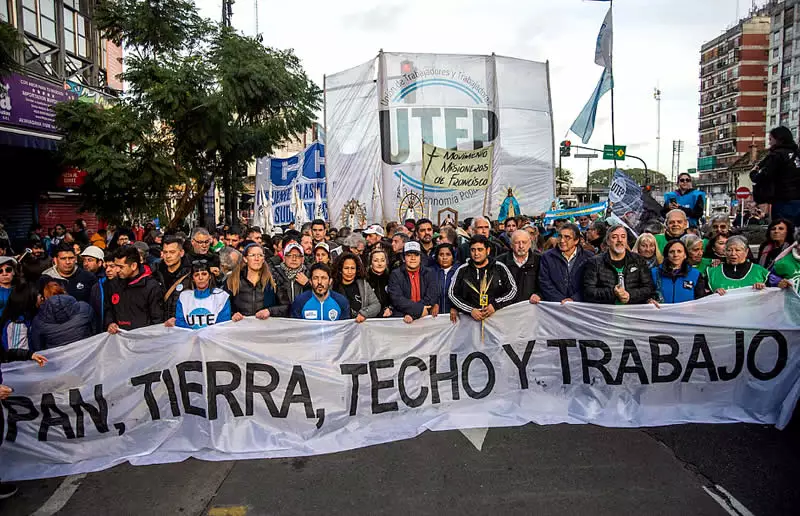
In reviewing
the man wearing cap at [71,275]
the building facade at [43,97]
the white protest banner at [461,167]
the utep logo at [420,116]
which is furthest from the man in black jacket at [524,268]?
the building facade at [43,97]

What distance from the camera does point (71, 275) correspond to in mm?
5750

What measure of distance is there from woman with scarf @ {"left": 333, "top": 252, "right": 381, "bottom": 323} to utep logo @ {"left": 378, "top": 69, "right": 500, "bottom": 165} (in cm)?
1064

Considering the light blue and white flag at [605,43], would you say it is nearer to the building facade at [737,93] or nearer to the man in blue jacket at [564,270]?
the man in blue jacket at [564,270]

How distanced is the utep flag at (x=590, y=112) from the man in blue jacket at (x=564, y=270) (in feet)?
32.2

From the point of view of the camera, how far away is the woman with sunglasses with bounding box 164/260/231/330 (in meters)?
5.11

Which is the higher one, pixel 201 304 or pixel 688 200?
pixel 688 200

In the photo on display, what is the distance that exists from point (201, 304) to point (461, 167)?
27.5 ft

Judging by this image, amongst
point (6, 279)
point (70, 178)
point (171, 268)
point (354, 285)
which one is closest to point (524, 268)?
point (354, 285)

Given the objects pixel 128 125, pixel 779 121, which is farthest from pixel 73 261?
pixel 779 121

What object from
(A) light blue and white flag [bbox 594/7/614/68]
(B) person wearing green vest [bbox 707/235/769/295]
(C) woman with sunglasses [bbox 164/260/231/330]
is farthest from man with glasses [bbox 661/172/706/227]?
(A) light blue and white flag [bbox 594/7/614/68]

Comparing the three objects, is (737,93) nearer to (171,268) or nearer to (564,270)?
(564,270)

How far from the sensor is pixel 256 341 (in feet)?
16.3

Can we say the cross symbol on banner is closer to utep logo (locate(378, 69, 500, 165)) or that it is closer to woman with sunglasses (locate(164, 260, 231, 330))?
utep logo (locate(378, 69, 500, 165))

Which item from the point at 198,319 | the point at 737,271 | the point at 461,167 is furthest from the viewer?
the point at 461,167
